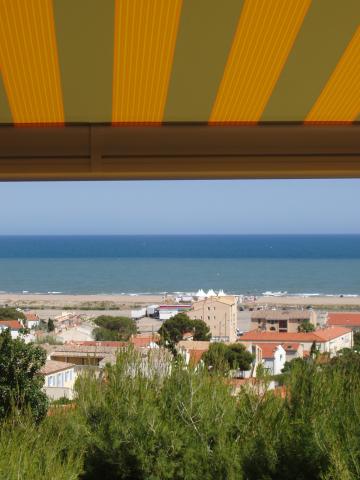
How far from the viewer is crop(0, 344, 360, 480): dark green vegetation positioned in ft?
7.57

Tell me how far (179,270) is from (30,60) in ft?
161

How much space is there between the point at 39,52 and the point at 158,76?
313 millimetres

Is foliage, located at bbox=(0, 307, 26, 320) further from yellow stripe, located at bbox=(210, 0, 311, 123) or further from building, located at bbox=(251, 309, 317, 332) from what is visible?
yellow stripe, located at bbox=(210, 0, 311, 123)

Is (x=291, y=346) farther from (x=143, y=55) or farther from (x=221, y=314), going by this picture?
(x=143, y=55)

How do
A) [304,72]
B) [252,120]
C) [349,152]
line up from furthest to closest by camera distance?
[349,152] < [252,120] < [304,72]

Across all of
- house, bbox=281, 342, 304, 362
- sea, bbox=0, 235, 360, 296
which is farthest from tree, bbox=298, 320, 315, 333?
sea, bbox=0, 235, 360, 296

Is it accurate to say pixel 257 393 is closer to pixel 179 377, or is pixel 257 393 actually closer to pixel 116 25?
pixel 179 377

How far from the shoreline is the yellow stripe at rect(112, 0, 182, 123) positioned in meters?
28.3

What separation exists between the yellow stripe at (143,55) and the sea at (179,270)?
3457cm

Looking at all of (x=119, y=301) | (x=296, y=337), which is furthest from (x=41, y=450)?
(x=119, y=301)

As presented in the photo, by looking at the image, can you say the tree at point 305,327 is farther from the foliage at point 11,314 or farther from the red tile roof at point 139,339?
the red tile roof at point 139,339

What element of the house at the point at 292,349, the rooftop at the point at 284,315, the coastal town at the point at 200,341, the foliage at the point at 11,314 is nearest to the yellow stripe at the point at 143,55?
the coastal town at the point at 200,341

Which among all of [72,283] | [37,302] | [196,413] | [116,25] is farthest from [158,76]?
[72,283]

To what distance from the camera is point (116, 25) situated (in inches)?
52.2
